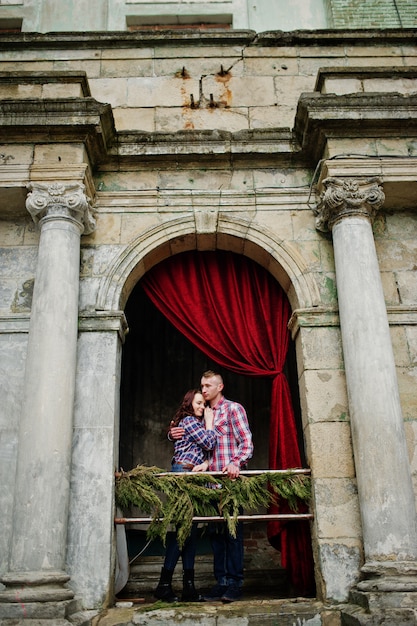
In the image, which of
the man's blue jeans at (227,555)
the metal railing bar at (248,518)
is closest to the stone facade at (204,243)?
the metal railing bar at (248,518)

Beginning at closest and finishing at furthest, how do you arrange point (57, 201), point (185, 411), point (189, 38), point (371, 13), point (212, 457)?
1. point (212, 457)
2. point (185, 411)
3. point (57, 201)
4. point (189, 38)
5. point (371, 13)

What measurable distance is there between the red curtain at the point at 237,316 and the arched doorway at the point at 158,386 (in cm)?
190

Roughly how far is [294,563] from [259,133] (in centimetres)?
483

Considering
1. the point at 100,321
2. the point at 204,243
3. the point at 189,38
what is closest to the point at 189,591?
the point at 100,321

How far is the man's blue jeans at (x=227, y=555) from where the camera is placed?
607 cm

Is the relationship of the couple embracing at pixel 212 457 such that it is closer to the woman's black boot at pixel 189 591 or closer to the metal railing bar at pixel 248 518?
the woman's black boot at pixel 189 591

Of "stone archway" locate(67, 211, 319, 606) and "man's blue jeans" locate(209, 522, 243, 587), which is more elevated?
"stone archway" locate(67, 211, 319, 606)

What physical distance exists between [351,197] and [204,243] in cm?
180

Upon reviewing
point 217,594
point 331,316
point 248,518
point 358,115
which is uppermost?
point 358,115

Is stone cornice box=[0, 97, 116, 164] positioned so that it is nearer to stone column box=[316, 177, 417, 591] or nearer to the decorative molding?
the decorative molding

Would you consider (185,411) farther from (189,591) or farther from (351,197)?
(351,197)

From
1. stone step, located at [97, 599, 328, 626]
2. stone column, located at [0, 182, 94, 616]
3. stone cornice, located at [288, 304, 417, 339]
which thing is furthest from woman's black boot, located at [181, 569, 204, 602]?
stone cornice, located at [288, 304, 417, 339]

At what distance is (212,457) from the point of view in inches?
260

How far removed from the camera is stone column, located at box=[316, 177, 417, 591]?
5695mm
